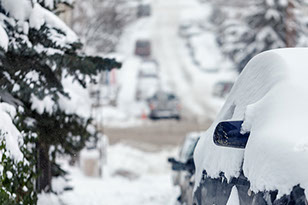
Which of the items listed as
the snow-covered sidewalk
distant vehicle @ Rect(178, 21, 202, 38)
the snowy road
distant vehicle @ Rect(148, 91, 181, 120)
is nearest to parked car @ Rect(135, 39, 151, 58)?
the snowy road

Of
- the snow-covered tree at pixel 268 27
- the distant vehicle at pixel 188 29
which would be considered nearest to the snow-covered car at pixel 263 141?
the snow-covered tree at pixel 268 27

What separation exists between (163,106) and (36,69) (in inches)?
1048

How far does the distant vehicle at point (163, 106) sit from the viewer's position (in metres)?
33.9

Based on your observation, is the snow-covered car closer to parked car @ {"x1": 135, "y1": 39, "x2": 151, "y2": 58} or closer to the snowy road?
the snowy road

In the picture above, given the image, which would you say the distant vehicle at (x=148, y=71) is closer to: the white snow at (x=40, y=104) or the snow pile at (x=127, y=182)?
the snow pile at (x=127, y=182)

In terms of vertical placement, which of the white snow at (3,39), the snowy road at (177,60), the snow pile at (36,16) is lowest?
the snowy road at (177,60)

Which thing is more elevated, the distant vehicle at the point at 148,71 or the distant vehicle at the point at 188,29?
the distant vehicle at the point at 188,29

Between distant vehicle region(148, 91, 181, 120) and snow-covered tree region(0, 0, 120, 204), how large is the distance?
2514 cm

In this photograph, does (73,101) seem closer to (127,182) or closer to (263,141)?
(263,141)

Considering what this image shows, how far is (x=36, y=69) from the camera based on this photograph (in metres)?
7.89

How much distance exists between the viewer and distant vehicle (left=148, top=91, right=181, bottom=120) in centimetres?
3391

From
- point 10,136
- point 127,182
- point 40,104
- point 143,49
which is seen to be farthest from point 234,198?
point 143,49

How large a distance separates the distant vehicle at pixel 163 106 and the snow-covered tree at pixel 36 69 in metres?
25.1

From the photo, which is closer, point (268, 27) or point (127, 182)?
point (127, 182)
